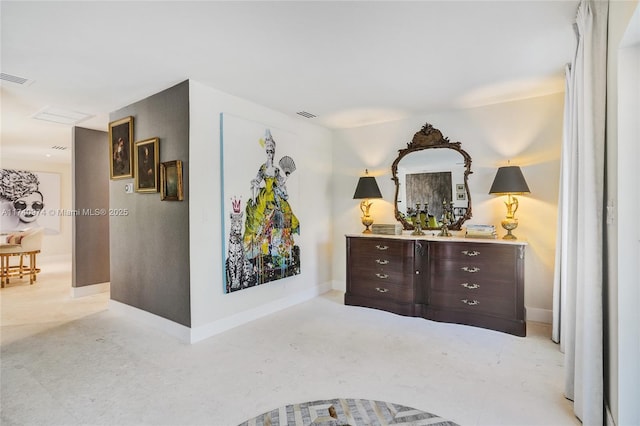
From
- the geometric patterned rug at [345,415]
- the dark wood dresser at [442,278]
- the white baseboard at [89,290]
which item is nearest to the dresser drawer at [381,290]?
the dark wood dresser at [442,278]

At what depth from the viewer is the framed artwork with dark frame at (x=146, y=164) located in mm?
3461

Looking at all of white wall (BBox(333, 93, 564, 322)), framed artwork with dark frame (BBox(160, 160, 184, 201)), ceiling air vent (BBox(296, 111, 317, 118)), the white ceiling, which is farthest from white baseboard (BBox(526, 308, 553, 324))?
framed artwork with dark frame (BBox(160, 160, 184, 201))

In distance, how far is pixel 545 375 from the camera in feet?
8.10

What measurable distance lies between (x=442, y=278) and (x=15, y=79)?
183 inches

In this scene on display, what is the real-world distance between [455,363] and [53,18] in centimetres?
376

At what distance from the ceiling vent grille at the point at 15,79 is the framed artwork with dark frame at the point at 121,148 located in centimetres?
91

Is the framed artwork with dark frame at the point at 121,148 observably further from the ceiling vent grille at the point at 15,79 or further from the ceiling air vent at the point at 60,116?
the ceiling vent grille at the point at 15,79

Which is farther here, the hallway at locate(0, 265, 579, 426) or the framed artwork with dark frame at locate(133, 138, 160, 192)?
the framed artwork with dark frame at locate(133, 138, 160, 192)

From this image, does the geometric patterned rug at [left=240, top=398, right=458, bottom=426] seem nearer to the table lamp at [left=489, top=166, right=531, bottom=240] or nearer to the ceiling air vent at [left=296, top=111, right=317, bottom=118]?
the table lamp at [left=489, top=166, right=531, bottom=240]

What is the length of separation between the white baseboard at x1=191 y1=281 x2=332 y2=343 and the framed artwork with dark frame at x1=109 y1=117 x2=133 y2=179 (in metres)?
1.99

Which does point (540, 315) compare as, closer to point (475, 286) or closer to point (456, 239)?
point (475, 286)

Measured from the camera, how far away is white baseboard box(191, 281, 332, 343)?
3.23 meters

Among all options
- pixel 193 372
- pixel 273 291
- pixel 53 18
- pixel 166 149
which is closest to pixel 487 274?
pixel 273 291

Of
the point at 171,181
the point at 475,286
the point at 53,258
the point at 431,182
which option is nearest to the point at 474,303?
the point at 475,286
